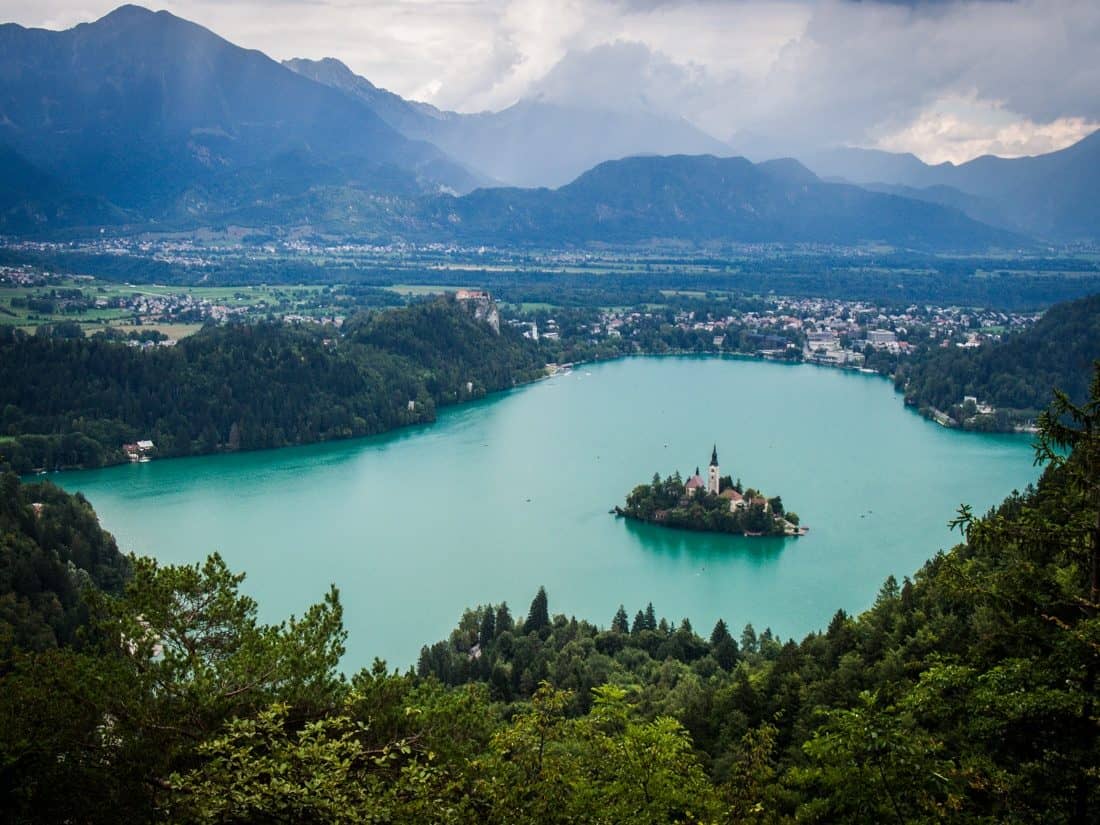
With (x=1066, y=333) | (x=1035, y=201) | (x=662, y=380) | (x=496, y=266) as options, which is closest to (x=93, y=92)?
(x=496, y=266)

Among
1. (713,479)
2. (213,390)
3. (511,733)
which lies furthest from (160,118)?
(511,733)

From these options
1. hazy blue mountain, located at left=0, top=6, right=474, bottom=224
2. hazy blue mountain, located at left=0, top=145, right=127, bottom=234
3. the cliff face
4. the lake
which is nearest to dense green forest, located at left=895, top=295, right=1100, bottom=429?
the lake

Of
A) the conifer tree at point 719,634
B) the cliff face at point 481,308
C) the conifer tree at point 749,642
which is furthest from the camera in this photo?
the cliff face at point 481,308

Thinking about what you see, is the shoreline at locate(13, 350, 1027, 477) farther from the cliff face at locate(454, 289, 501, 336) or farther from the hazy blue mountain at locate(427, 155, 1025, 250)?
the hazy blue mountain at locate(427, 155, 1025, 250)

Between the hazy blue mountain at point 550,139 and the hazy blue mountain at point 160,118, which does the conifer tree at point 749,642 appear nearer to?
the hazy blue mountain at point 160,118

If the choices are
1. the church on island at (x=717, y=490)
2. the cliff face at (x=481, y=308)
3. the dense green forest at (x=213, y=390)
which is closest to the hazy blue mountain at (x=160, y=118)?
the cliff face at (x=481, y=308)

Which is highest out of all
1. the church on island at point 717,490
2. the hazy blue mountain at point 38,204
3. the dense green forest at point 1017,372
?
the hazy blue mountain at point 38,204
